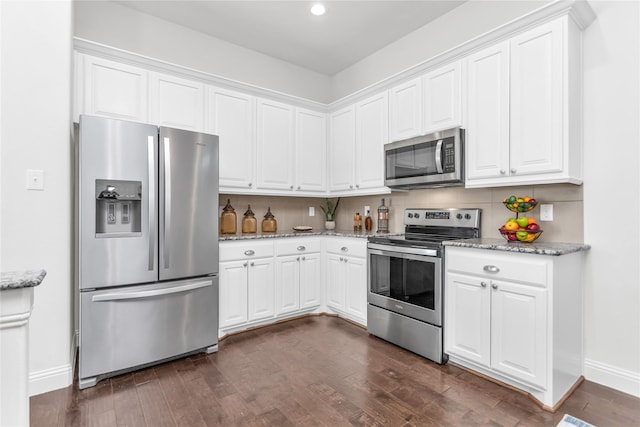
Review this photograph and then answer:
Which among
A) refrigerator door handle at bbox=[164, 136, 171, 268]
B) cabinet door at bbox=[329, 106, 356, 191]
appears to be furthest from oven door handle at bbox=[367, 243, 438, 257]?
refrigerator door handle at bbox=[164, 136, 171, 268]

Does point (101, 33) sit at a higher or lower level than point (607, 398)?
higher

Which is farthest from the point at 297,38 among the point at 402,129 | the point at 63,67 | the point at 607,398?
the point at 607,398

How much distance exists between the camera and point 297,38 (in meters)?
3.54

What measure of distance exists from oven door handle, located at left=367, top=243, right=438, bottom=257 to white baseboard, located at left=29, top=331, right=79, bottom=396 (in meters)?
2.44

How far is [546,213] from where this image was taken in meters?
2.39

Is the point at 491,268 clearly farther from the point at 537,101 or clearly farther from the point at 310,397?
the point at 310,397

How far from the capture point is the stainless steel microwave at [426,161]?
8.64 feet

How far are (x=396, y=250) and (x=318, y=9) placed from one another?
2310mm

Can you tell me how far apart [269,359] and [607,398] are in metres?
2.24

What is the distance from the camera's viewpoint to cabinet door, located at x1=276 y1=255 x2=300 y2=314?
3.30 metres

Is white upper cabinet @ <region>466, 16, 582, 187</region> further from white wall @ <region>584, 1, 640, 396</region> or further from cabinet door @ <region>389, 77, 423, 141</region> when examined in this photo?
cabinet door @ <region>389, 77, 423, 141</region>

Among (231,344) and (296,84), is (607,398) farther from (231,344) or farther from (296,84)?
(296,84)

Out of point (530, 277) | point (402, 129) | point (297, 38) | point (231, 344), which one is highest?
point (297, 38)

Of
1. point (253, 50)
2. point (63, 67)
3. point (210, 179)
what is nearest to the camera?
point (63, 67)
